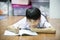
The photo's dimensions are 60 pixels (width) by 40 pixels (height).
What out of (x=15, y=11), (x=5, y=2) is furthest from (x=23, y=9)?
(x=5, y=2)

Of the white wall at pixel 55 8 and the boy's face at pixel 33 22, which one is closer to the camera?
the boy's face at pixel 33 22

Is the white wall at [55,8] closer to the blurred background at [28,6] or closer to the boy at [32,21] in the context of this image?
the blurred background at [28,6]

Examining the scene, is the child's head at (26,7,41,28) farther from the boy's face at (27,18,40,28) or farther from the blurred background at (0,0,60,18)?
the blurred background at (0,0,60,18)

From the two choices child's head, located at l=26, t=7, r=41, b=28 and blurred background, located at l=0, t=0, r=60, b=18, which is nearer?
child's head, located at l=26, t=7, r=41, b=28

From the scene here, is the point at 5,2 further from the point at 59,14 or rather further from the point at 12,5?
the point at 59,14

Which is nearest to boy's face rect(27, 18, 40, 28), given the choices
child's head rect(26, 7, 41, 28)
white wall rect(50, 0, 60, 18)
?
child's head rect(26, 7, 41, 28)

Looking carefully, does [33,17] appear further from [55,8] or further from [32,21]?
[55,8]

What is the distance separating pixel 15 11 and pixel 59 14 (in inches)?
35.0

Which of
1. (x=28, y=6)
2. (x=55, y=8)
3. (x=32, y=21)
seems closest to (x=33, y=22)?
(x=32, y=21)

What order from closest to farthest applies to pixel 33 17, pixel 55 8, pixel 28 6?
Answer: pixel 33 17, pixel 55 8, pixel 28 6

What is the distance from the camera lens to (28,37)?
170 centimetres

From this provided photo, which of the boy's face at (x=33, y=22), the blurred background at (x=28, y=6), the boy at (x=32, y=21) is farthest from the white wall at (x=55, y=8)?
the boy's face at (x=33, y=22)

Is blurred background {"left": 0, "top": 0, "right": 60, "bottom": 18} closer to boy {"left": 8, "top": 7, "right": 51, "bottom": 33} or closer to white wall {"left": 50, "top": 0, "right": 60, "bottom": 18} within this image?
white wall {"left": 50, "top": 0, "right": 60, "bottom": 18}

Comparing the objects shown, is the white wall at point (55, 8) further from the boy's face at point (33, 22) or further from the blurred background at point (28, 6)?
the boy's face at point (33, 22)
